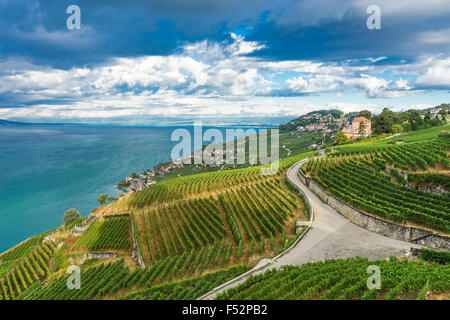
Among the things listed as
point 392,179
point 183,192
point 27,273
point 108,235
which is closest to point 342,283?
point 392,179

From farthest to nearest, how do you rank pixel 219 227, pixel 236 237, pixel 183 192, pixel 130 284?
pixel 183 192
pixel 219 227
pixel 236 237
pixel 130 284

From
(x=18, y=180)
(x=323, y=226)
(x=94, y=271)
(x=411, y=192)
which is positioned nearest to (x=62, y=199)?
(x=18, y=180)

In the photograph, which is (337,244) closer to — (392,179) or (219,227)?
(219,227)

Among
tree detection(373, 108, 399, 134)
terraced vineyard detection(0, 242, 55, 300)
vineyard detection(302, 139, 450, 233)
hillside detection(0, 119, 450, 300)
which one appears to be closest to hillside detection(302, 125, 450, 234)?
vineyard detection(302, 139, 450, 233)

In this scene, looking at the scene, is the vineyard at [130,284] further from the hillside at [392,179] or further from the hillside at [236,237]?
the hillside at [392,179]

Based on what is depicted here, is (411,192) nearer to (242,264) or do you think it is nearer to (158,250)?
(242,264)

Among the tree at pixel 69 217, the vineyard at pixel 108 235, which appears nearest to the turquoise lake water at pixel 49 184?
the tree at pixel 69 217
